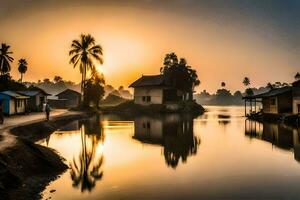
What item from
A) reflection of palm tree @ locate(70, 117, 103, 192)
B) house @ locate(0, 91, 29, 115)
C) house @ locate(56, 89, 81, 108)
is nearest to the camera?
reflection of palm tree @ locate(70, 117, 103, 192)

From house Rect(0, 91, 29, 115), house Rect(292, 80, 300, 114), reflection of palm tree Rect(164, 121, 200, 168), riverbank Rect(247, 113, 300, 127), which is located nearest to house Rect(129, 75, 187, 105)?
riverbank Rect(247, 113, 300, 127)

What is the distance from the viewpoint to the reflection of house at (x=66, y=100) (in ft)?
309

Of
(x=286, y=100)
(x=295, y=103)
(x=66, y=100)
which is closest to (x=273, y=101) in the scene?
(x=286, y=100)

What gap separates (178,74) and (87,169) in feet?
233

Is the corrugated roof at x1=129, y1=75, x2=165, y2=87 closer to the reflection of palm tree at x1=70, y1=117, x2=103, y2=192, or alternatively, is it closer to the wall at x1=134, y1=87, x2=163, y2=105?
the wall at x1=134, y1=87, x2=163, y2=105

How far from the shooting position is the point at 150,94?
8731 centimetres

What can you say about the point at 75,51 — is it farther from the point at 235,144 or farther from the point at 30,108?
the point at 235,144

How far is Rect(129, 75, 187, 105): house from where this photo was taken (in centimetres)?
8494

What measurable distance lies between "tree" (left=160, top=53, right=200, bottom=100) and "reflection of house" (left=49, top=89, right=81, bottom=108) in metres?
26.4

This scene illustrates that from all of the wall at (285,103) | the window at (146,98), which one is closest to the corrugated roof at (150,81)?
the window at (146,98)

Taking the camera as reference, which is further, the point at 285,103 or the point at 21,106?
the point at 21,106

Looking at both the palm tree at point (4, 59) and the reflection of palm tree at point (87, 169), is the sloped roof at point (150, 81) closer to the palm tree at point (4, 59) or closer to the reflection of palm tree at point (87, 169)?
the palm tree at point (4, 59)

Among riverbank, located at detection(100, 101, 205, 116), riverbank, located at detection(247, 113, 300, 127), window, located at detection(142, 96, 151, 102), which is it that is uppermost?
window, located at detection(142, 96, 151, 102)

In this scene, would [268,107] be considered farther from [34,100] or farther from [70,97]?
[70,97]
